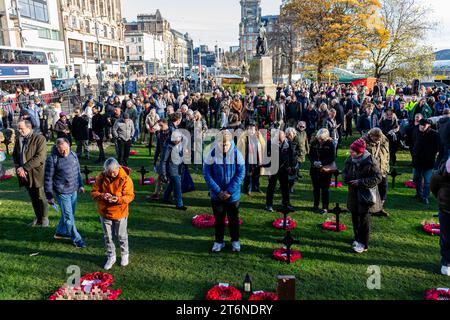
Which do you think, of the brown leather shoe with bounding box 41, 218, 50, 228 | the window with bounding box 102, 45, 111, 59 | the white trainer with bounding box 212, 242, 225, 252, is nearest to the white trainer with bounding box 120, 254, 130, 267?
the white trainer with bounding box 212, 242, 225, 252

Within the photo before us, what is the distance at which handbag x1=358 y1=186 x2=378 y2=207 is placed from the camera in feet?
20.4

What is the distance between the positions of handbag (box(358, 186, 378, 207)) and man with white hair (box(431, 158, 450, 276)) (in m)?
0.86

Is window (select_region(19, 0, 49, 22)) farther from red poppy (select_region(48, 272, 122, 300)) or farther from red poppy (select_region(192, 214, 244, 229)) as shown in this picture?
red poppy (select_region(48, 272, 122, 300))

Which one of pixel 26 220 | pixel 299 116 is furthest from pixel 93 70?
pixel 26 220

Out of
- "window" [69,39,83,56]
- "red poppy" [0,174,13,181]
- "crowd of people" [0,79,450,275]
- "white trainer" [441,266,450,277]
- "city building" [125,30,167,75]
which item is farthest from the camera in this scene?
"city building" [125,30,167,75]

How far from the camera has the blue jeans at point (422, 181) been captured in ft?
29.2

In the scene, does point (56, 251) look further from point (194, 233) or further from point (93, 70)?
point (93, 70)

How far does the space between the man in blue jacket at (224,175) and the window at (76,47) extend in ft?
217

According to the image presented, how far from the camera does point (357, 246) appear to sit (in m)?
6.65

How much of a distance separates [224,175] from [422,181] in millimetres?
5660

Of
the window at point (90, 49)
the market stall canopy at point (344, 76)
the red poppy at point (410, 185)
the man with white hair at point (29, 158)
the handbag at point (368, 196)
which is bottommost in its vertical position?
the red poppy at point (410, 185)

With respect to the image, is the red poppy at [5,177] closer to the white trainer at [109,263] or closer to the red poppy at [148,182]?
the red poppy at [148,182]

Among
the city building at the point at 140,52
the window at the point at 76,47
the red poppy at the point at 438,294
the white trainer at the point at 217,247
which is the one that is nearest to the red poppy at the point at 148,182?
the white trainer at the point at 217,247
